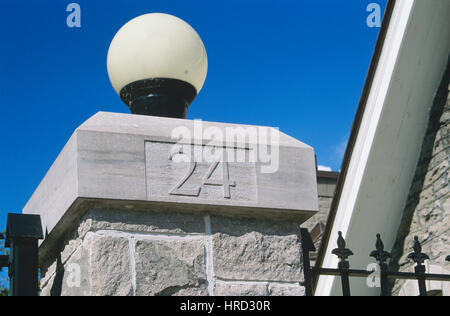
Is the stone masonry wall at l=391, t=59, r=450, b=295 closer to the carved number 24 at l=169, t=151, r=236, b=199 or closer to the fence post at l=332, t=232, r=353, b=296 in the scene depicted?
the fence post at l=332, t=232, r=353, b=296

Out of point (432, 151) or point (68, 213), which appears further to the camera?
point (432, 151)

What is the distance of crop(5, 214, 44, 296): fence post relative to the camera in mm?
2273

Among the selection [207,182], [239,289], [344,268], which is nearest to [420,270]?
[344,268]

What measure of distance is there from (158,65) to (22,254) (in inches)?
34.2

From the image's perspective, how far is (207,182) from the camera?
2344 millimetres

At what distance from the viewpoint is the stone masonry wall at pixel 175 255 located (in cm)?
216

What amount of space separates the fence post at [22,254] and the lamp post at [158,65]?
26.3 inches

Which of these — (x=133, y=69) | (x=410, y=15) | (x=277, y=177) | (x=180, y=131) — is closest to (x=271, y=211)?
(x=277, y=177)

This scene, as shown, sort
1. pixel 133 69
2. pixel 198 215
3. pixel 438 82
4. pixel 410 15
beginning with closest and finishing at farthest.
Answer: pixel 198 215 < pixel 133 69 < pixel 410 15 < pixel 438 82

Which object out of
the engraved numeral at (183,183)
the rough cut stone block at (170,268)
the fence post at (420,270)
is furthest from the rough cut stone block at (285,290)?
the fence post at (420,270)

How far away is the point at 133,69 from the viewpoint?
2.75m

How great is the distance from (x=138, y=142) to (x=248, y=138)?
393mm

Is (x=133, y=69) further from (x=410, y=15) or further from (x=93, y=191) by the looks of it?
(x=410, y=15)

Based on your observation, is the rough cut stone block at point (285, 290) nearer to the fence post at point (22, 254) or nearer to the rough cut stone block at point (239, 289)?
the rough cut stone block at point (239, 289)
